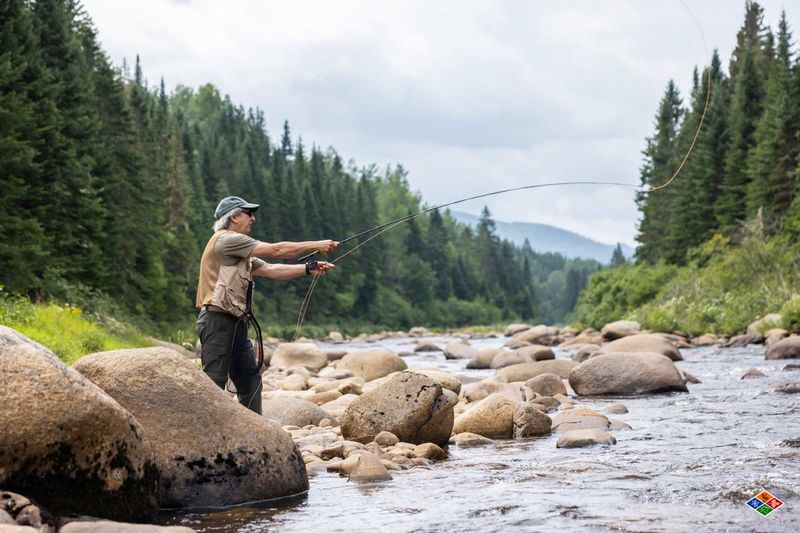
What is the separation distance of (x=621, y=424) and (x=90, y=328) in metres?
9.69

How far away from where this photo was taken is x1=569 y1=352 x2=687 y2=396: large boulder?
1457 cm

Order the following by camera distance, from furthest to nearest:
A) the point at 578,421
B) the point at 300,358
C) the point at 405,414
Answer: the point at 300,358 → the point at 578,421 → the point at 405,414

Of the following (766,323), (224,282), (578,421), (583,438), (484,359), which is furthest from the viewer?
(766,323)

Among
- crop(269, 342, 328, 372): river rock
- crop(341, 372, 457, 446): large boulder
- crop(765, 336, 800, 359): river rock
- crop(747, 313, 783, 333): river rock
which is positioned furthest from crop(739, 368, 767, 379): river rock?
crop(747, 313, 783, 333): river rock

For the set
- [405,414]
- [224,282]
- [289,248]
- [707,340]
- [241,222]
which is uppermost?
[241,222]

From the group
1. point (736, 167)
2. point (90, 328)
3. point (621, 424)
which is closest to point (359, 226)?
point (736, 167)

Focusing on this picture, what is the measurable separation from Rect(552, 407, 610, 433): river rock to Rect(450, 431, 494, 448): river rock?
1.04 meters

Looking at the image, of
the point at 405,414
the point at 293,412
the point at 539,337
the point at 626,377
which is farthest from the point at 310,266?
the point at 539,337

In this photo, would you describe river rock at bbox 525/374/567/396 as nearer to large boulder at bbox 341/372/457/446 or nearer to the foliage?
large boulder at bbox 341/372/457/446

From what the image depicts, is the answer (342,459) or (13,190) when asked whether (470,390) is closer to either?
(342,459)

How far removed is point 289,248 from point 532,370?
10.5 meters

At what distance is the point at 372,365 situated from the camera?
18.8 m

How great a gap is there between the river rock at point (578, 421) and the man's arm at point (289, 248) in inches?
174

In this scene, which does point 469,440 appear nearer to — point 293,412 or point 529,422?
point 529,422
